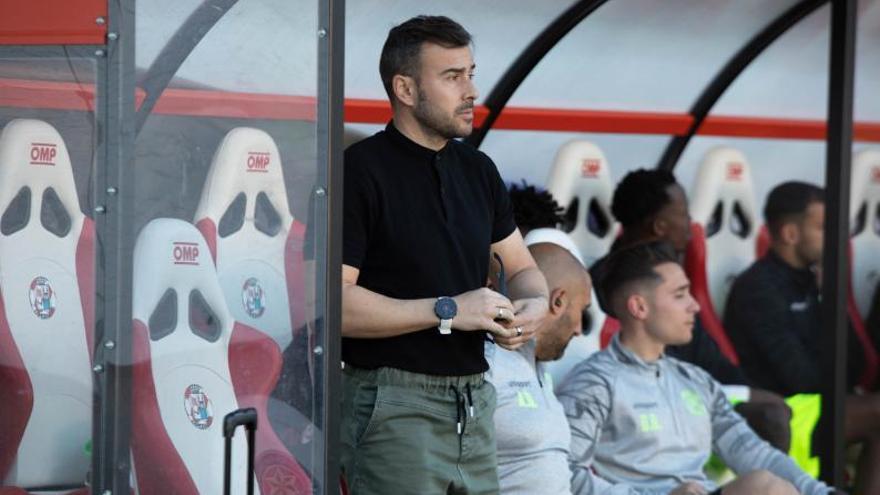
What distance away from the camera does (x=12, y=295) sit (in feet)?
11.1

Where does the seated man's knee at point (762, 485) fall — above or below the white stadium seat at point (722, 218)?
below

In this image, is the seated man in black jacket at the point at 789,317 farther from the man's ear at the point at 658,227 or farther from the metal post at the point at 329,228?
the metal post at the point at 329,228

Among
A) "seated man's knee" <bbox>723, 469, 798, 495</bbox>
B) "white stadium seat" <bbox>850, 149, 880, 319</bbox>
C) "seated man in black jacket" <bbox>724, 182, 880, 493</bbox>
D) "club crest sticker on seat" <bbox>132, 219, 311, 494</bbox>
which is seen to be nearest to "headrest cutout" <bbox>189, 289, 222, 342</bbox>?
"club crest sticker on seat" <bbox>132, 219, 311, 494</bbox>

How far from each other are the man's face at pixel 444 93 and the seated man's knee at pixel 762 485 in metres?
1.66

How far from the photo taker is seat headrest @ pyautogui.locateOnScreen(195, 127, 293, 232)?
336 cm

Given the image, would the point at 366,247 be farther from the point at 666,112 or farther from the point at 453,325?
the point at 666,112

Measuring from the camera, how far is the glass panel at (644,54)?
6023 mm

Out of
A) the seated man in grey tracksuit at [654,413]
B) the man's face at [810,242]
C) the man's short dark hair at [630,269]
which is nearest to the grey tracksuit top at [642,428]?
the seated man in grey tracksuit at [654,413]

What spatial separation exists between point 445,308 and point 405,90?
0.54 m

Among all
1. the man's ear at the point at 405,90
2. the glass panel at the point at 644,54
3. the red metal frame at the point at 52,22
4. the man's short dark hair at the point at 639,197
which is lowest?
the man's short dark hair at the point at 639,197

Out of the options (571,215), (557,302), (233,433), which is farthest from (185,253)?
(571,215)

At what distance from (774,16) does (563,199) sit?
1203 mm

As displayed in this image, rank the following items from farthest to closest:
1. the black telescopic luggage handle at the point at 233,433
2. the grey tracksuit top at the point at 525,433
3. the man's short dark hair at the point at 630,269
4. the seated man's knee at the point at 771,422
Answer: the seated man's knee at the point at 771,422 → the man's short dark hair at the point at 630,269 → the grey tracksuit top at the point at 525,433 → the black telescopic luggage handle at the point at 233,433

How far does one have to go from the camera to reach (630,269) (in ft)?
17.4
